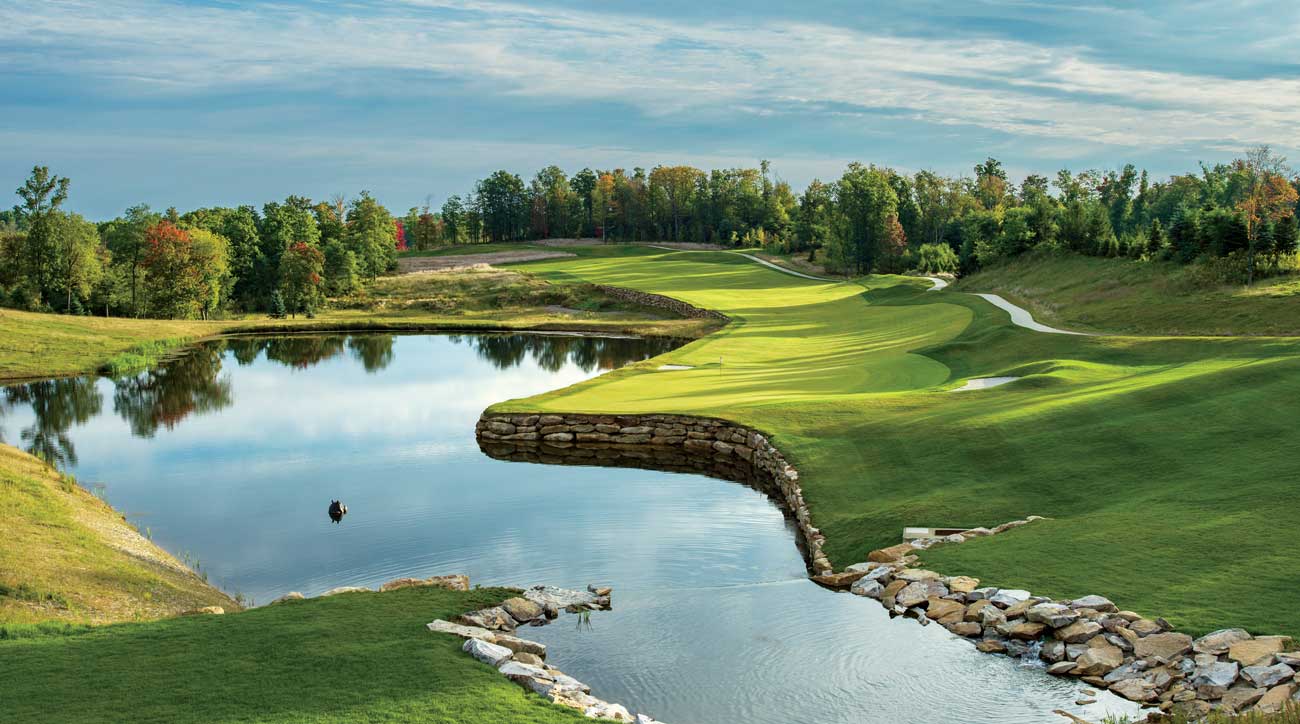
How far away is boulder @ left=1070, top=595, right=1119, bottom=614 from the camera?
485 inches

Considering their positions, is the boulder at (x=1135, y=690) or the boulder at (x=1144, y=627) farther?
the boulder at (x=1144, y=627)

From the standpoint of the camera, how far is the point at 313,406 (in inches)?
1523

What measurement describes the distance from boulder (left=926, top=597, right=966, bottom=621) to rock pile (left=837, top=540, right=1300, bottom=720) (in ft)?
0.05

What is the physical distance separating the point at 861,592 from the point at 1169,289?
37.2 m

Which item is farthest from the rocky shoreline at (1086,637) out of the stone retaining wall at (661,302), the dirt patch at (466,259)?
the dirt patch at (466,259)

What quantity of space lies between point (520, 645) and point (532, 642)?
1.28 ft

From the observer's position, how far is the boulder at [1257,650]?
10406 millimetres

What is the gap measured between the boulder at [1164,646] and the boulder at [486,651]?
24.4ft

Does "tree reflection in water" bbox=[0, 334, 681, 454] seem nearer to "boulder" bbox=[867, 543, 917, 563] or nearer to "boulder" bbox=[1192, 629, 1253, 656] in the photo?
"boulder" bbox=[867, 543, 917, 563]

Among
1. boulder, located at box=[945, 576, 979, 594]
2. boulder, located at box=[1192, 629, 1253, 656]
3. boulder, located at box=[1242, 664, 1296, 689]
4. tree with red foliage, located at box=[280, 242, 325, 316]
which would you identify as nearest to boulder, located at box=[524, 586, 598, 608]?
boulder, located at box=[945, 576, 979, 594]

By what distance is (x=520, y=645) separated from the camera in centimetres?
1254

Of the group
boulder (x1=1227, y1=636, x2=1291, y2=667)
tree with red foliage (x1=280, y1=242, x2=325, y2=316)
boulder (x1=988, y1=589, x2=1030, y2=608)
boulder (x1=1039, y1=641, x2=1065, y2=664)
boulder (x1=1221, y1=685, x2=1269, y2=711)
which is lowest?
boulder (x1=1039, y1=641, x2=1065, y2=664)

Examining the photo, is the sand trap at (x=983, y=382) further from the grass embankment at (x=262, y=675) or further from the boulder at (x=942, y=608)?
the grass embankment at (x=262, y=675)

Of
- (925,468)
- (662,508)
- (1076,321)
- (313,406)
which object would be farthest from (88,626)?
(1076,321)
